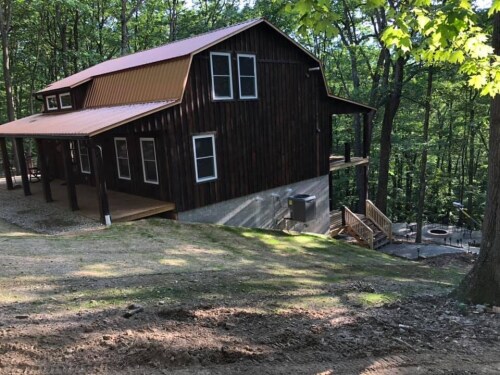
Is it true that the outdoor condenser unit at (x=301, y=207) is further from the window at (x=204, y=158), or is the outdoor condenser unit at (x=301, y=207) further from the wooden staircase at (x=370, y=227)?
the wooden staircase at (x=370, y=227)

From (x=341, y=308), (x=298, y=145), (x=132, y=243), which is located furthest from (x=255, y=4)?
(x=341, y=308)

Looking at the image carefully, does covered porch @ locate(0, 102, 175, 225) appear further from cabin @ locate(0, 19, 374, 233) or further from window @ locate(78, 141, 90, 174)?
window @ locate(78, 141, 90, 174)

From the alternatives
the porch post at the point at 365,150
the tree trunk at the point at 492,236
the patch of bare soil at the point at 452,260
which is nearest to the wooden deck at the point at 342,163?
the porch post at the point at 365,150

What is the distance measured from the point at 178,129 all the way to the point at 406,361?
10031 mm

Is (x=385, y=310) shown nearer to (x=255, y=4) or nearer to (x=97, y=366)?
(x=97, y=366)

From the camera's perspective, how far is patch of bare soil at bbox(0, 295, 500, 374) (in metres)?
3.92

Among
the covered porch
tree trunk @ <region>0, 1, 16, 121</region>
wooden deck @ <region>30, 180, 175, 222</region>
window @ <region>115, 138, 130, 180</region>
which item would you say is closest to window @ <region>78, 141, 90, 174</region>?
the covered porch

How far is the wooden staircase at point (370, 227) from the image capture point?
62.3 ft

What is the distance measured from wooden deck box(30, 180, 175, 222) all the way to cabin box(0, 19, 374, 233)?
0.05m

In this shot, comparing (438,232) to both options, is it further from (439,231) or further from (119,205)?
(119,205)

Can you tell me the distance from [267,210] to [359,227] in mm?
5497

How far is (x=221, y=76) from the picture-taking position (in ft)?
46.1

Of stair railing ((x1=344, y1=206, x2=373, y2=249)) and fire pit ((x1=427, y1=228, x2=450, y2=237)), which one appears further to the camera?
fire pit ((x1=427, y1=228, x2=450, y2=237))

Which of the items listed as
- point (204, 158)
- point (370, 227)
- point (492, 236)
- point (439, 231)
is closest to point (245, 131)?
point (204, 158)
